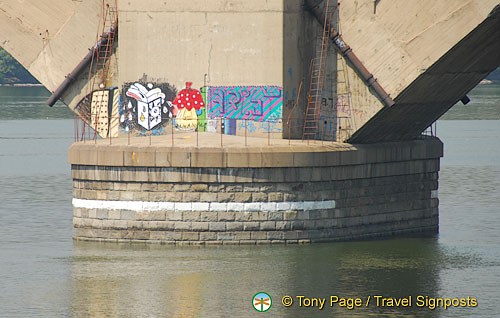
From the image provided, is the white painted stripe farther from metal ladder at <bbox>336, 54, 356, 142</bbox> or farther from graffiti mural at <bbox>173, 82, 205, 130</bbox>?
graffiti mural at <bbox>173, 82, 205, 130</bbox>

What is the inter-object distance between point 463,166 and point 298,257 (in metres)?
31.4

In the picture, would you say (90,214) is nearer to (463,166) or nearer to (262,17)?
(262,17)

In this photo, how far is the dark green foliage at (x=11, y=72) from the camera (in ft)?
592

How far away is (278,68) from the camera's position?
41.4m

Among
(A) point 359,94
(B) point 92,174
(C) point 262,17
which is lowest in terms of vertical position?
(B) point 92,174

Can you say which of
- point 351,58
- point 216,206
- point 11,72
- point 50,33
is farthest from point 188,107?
point 11,72

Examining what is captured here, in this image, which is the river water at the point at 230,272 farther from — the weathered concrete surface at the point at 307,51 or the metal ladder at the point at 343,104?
the weathered concrete surface at the point at 307,51

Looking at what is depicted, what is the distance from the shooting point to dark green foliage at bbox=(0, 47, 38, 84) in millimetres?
180500

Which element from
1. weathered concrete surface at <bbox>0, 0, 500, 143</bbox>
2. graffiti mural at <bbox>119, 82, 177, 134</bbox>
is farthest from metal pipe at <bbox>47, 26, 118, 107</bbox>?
graffiti mural at <bbox>119, 82, 177, 134</bbox>

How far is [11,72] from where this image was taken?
7338 inches

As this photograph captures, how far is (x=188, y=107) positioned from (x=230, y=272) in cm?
→ 855

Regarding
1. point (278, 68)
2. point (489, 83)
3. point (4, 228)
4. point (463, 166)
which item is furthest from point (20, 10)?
point (489, 83)

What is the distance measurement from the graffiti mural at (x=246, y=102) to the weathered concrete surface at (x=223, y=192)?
50.9 inches

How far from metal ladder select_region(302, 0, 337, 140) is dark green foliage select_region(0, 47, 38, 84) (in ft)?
463
